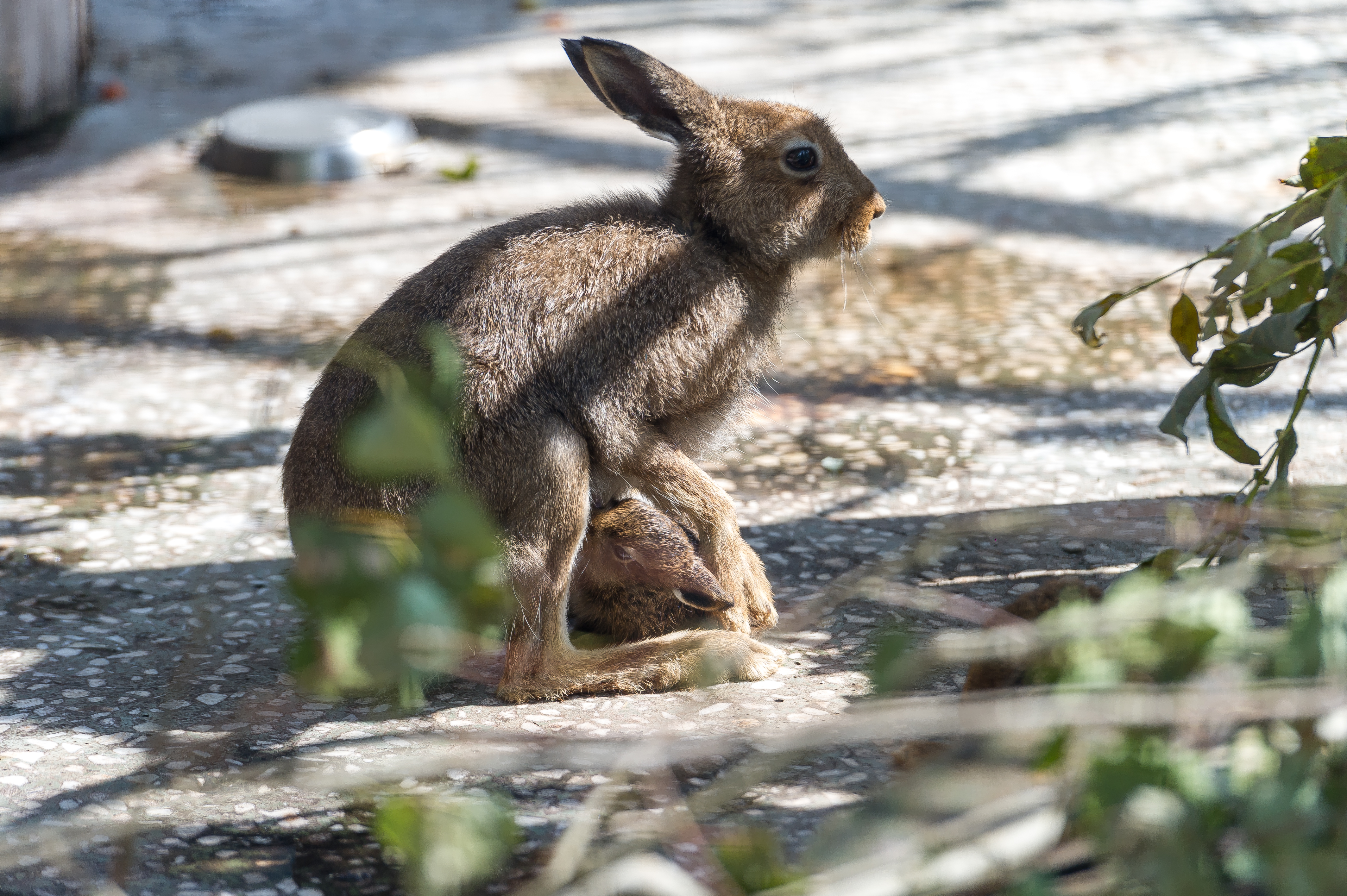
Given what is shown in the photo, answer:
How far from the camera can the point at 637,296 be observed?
3561 mm

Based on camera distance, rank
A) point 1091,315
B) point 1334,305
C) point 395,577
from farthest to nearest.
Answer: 1. point 1091,315
2. point 1334,305
3. point 395,577

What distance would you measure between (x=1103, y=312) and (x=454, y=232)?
4284 mm

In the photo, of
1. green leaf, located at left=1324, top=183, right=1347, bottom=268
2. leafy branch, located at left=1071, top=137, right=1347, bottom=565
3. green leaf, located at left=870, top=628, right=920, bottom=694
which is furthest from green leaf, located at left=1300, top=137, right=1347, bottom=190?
green leaf, located at left=870, top=628, right=920, bottom=694

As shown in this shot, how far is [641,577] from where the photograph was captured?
3609 mm

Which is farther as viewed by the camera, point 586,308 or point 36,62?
point 36,62

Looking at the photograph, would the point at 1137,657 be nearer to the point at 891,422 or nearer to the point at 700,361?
the point at 700,361

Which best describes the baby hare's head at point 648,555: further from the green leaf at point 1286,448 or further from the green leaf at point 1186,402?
the green leaf at point 1286,448

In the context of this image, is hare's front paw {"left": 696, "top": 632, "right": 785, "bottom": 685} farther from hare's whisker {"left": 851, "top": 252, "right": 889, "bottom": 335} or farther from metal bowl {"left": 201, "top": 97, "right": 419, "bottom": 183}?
metal bowl {"left": 201, "top": 97, "right": 419, "bottom": 183}

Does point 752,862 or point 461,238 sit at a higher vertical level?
point 752,862

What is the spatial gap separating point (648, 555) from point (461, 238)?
12.4 feet

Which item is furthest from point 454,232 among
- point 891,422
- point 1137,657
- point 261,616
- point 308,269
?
point 1137,657

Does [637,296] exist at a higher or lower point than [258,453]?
higher

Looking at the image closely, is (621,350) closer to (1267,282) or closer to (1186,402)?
(1186,402)

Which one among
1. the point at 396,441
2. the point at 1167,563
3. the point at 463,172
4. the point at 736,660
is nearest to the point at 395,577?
the point at 396,441
